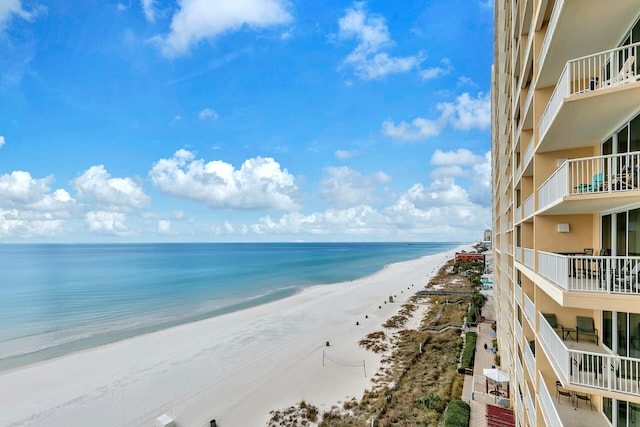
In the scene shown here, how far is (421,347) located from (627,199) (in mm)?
23894

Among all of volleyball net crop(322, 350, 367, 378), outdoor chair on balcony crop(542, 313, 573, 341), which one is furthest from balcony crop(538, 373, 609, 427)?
volleyball net crop(322, 350, 367, 378)

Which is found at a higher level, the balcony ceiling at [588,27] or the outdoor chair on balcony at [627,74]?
the balcony ceiling at [588,27]

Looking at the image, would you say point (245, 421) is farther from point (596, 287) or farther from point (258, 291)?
point (258, 291)

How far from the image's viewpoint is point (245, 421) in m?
17.9

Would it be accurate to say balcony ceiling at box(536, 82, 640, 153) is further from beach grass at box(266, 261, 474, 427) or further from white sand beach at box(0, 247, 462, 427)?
white sand beach at box(0, 247, 462, 427)

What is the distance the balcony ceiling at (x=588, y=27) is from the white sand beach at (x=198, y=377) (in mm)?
19910

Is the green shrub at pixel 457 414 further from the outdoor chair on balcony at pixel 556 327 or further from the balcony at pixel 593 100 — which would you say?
the balcony at pixel 593 100

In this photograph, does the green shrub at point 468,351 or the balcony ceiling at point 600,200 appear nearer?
the balcony ceiling at point 600,200

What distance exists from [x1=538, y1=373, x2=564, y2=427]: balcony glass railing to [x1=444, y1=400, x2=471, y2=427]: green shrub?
7778mm

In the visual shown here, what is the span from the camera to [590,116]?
690 centimetres

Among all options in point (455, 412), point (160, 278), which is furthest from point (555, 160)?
point (160, 278)

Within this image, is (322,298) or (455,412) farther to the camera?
(322,298)

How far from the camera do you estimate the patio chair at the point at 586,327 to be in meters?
8.53

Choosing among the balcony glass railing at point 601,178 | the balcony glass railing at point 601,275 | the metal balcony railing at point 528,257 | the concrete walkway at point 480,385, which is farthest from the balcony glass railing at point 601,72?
the concrete walkway at point 480,385
